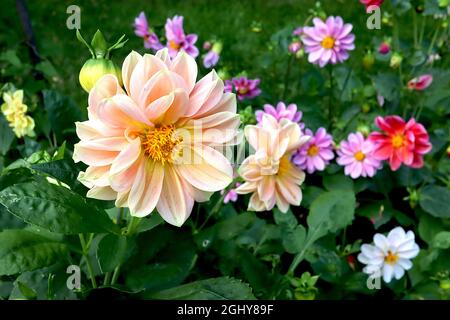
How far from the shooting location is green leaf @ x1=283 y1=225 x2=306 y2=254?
121 cm

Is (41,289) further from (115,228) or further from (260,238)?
(260,238)

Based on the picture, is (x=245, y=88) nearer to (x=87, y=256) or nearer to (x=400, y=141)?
(x=400, y=141)

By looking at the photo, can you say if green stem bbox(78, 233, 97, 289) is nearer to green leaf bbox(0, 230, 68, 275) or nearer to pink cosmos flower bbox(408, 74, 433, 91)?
green leaf bbox(0, 230, 68, 275)

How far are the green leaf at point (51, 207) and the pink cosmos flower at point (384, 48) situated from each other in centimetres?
110

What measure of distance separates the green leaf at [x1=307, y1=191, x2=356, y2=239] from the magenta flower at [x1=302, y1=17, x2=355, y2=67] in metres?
0.43

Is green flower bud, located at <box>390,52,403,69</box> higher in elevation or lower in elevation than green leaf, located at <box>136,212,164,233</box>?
higher

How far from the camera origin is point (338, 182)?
1546mm

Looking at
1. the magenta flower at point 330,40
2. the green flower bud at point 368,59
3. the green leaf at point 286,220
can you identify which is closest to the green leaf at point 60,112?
the green leaf at point 286,220

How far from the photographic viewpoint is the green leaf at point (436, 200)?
1.45 metres

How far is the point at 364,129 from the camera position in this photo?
1497 millimetres

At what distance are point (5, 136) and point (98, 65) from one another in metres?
0.78

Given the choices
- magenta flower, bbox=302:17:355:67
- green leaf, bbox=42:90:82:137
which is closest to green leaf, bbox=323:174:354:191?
magenta flower, bbox=302:17:355:67

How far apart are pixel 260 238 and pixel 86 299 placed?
1.53ft

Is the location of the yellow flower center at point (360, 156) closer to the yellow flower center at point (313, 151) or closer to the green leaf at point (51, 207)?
the yellow flower center at point (313, 151)
